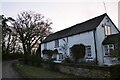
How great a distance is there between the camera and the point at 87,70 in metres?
14.2

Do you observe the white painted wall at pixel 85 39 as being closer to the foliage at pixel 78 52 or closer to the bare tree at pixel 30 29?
the foliage at pixel 78 52

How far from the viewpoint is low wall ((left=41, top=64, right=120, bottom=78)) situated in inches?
461

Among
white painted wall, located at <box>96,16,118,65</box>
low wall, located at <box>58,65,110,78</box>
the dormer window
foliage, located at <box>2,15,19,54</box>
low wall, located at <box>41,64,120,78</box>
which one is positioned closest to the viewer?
low wall, located at <box>41,64,120,78</box>

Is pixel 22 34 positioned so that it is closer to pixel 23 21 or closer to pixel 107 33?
pixel 23 21

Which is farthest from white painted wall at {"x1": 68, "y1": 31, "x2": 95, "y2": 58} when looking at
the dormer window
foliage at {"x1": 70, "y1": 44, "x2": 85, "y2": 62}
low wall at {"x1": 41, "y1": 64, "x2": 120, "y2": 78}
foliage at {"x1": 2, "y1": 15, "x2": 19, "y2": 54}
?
foliage at {"x1": 2, "y1": 15, "x2": 19, "y2": 54}

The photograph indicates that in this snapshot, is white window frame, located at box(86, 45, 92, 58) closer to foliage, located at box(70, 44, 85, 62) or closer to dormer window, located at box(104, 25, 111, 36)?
foliage, located at box(70, 44, 85, 62)

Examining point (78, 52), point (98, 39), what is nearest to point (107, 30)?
point (98, 39)

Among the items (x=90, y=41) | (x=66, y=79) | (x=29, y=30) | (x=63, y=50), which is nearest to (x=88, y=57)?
(x=90, y=41)

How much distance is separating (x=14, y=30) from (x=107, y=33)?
118ft

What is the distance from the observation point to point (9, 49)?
6347cm

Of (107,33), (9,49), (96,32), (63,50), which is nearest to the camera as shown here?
(96,32)

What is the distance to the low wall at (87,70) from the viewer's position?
11711 mm

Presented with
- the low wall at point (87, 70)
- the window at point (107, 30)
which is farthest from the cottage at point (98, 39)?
the low wall at point (87, 70)

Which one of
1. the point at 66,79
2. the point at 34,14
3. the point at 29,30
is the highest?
the point at 34,14
